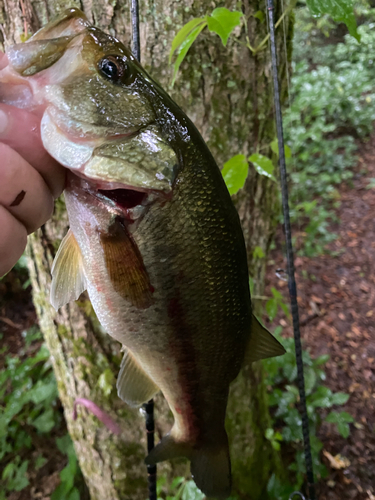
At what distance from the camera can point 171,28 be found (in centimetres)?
136

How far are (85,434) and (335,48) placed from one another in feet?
25.8

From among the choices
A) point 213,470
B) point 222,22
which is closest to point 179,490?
point 213,470

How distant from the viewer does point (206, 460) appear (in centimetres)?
114

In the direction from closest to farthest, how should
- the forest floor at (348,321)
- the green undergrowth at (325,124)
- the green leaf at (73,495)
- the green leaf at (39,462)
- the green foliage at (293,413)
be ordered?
the green leaf at (73,495) → the green foliage at (293,413) → the forest floor at (348,321) → the green leaf at (39,462) → the green undergrowth at (325,124)

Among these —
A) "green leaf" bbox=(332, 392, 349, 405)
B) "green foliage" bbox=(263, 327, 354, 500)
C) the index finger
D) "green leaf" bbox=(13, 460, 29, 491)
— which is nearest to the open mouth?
the index finger

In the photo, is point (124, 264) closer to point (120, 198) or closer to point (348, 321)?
point (120, 198)

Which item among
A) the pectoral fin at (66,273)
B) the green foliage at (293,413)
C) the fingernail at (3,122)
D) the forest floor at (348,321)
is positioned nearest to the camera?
the fingernail at (3,122)

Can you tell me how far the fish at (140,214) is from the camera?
70 cm

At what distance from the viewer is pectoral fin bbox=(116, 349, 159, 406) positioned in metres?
1.09

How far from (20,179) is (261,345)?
2.60 ft

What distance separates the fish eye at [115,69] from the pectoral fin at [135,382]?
774 mm

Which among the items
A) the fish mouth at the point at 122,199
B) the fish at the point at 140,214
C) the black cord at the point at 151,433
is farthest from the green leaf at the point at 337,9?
the black cord at the point at 151,433

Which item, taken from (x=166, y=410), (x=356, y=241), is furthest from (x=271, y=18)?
(x=356, y=241)

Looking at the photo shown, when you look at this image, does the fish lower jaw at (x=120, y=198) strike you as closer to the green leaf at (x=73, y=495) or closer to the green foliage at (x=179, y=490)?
the green foliage at (x=179, y=490)
